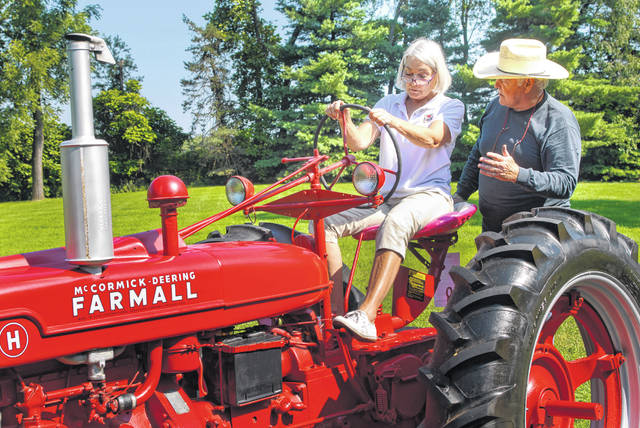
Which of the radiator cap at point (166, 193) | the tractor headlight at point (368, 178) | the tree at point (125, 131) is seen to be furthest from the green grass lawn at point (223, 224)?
the tree at point (125, 131)

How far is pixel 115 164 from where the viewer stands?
3288 cm

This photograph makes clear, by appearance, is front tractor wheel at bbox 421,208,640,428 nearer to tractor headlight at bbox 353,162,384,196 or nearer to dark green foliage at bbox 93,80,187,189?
tractor headlight at bbox 353,162,384,196

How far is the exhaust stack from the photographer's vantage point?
1.82 metres

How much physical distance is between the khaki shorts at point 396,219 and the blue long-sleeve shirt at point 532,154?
0.98 ft

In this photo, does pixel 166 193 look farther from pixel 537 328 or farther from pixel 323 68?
pixel 323 68

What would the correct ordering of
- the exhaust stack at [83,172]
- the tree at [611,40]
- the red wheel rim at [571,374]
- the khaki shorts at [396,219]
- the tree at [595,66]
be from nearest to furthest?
1. the exhaust stack at [83,172]
2. the red wheel rim at [571,374]
3. the khaki shorts at [396,219]
4. the tree at [595,66]
5. the tree at [611,40]

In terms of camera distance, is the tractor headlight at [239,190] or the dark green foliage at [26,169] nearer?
the tractor headlight at [239,190]

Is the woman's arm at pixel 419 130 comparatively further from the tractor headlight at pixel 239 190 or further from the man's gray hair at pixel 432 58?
the tractor headlight at pixel 239 190

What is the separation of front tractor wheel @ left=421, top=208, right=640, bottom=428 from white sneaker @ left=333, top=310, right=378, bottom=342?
50 centimetres

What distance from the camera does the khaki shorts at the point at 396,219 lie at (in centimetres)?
303

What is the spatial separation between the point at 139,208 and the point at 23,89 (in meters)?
14.8

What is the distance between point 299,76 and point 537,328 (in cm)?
2518

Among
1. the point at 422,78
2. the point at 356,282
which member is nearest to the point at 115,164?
the point at 356,282

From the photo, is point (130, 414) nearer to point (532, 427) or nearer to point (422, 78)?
point (532, 427)
